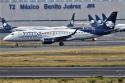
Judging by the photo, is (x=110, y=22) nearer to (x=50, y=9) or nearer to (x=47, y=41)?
(x=47, y=41)

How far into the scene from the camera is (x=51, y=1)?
153m

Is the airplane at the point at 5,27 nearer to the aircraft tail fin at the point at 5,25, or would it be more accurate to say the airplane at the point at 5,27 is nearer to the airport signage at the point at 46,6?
the aircraft tail fin at the point at 5,25

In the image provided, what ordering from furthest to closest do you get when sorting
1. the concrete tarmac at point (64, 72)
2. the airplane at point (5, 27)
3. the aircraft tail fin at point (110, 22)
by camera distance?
the airplane at point (5, 27)
the aircraft tail fin at point (110, 22)
the concrete tarmac at point (64, 72)

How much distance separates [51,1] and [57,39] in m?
59.0

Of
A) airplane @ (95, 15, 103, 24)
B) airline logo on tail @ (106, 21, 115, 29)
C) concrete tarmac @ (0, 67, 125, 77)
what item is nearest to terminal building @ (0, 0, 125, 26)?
airplane @ (95, 15, 103, 24)

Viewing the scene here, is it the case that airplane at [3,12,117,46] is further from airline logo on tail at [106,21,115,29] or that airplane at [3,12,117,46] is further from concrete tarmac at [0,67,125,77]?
concrete tarmac at [0,67,125,77]

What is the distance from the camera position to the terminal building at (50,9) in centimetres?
15188

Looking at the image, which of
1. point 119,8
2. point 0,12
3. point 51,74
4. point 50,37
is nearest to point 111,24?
point 50,37

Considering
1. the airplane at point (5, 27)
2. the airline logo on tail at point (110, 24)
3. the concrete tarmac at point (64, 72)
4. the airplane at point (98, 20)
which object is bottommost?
the airplane at point (5, 27)

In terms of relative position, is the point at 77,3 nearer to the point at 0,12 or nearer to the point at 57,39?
the point at 0,12

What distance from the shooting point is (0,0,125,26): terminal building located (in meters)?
152

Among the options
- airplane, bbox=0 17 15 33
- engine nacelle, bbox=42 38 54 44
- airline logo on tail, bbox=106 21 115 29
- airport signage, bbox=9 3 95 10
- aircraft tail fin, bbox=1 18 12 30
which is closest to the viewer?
engine nacelle, bbox=42 38 54 44

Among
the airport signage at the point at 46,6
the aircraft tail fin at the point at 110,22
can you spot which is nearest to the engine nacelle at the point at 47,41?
the aircraft tail fin at the point at 110,22

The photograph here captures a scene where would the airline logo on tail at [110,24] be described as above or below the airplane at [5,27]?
above
